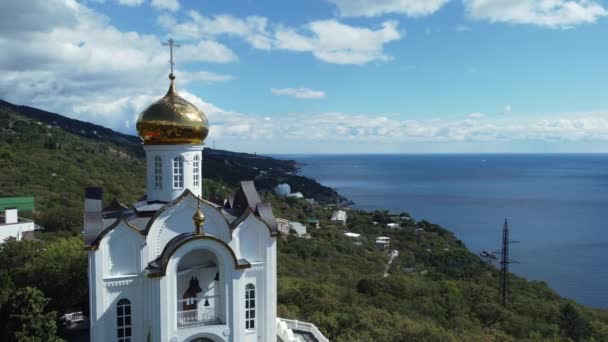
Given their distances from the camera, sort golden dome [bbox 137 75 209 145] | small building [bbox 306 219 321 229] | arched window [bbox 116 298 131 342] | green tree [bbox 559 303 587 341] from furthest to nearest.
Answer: small building [bbox 306 219 321 229]
green tree [bbox 559 303 587 341]
golden dome [bbox 137 75 209 145]
arched window [bbox 116 298 131 342]

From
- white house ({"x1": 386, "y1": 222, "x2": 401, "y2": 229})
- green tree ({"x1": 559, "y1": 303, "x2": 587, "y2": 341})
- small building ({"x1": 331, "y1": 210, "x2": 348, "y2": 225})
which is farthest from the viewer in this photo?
small building ({"x1": 331, "y1": 210, "x2": 348, "y2": 225})

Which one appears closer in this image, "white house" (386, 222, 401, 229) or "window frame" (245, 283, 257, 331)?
"window frame" (245, 283, 257, 331)

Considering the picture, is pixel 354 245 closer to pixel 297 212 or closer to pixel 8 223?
pixel 297 212

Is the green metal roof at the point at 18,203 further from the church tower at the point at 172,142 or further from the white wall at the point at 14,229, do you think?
the church tower at the point at 172,142

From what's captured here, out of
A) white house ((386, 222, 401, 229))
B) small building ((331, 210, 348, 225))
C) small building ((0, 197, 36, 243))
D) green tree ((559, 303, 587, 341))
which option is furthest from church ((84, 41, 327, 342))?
white house ((386, 222, 401, 229))

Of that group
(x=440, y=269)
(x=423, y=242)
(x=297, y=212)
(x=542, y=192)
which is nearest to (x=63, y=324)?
(x=440, y=269)

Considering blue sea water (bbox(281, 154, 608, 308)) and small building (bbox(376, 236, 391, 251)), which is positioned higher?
small building (bbox(376, 236, 391, 251))

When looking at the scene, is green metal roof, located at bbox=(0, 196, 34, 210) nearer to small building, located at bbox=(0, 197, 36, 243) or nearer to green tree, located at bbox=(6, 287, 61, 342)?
small building, located at bbox=(0, 197, 36, 243)

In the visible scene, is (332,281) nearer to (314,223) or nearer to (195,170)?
(195,170)
